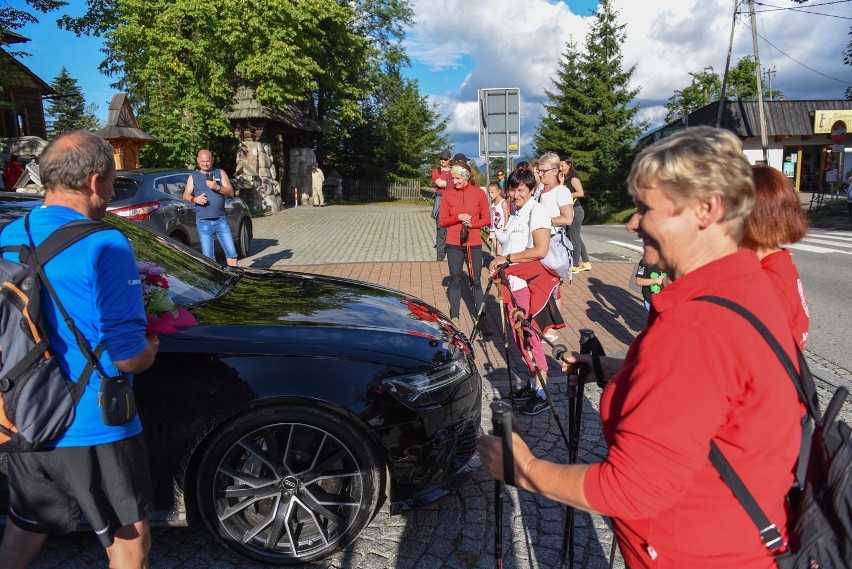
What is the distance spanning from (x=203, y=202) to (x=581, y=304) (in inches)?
207

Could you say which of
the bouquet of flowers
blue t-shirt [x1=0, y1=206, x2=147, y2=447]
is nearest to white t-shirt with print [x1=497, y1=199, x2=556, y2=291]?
the bouquet of flowers

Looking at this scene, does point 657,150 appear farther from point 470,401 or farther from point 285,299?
point 285,299

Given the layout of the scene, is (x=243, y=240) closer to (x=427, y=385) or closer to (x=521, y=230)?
(x=521, y=230)

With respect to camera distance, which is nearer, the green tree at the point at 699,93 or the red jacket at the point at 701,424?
the red jacket at the point at 701,424

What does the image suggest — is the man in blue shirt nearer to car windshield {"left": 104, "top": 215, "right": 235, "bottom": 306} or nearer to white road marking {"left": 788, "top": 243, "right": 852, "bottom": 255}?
car windshield {"left": 104, "top": 215, "right": 235, "bottom": 306}

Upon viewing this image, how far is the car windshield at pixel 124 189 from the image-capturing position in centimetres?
926

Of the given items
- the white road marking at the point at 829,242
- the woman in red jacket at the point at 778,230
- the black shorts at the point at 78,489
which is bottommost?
the white road marking at the point at 829,242

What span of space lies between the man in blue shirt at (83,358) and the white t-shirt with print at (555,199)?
478 cm

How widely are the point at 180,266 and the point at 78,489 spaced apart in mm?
2075

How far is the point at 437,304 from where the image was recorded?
793cm

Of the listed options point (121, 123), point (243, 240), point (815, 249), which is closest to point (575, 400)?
point (243, 240)

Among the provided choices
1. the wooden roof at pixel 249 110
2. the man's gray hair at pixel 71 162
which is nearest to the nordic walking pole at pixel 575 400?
the man's gray hair at pixel 71 162

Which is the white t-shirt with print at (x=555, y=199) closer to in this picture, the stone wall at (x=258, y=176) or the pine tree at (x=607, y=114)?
the stone wall at (x=258, y=176)

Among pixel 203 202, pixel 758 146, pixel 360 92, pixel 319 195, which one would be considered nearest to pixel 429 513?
pixel 203 202
